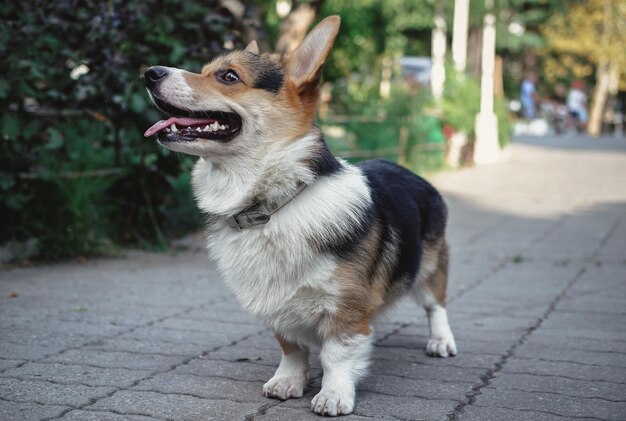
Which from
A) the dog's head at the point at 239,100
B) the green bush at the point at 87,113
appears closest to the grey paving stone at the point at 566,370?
the dog's head at the point at 239,100

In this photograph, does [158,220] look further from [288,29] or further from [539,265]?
[288,29]

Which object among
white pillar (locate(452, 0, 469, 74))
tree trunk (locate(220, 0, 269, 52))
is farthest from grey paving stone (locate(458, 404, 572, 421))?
white pillar (locate(452, 0, 469, 74))

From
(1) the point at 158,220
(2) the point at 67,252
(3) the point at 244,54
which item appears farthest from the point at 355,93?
(3) the point at 244,54

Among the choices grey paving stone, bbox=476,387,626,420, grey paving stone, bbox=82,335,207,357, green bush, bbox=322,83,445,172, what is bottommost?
A: green bush, bbox=322,83,445,172

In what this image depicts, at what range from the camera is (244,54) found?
393 centimetres

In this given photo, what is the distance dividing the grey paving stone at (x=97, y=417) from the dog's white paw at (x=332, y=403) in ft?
2.13

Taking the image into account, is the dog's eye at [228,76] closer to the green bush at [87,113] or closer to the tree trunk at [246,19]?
the green bush at [87,113]

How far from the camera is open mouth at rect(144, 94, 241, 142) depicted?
12.2 feet

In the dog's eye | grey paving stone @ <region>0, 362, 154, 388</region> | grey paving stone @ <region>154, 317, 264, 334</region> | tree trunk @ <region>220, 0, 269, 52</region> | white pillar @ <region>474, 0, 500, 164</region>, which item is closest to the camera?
the dog's eye

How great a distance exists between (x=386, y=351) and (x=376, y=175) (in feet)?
3.44

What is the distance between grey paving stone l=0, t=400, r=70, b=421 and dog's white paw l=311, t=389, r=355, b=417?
103cm

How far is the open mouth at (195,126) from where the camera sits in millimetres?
3709

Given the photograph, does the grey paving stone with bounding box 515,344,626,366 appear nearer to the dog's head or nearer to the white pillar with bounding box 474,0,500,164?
the dog's head

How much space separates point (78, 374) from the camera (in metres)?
4.12
